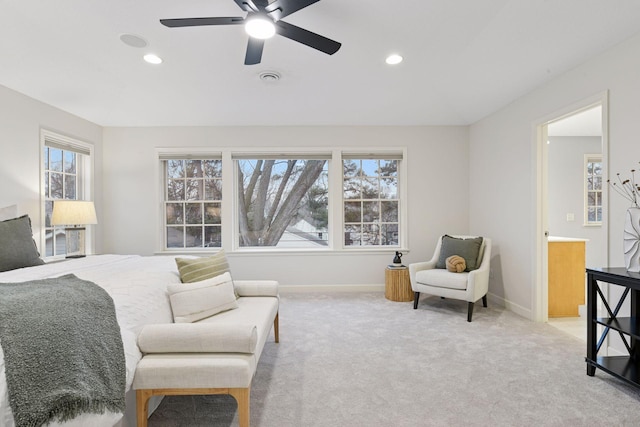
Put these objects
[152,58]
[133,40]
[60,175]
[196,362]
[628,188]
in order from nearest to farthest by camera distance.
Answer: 1. [196,362]
2. [628,188]
3. [133,40]
4. [152,58]
5. [60,175]

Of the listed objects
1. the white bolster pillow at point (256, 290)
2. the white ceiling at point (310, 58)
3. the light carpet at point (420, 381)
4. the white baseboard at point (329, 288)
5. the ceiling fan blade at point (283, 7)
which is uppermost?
the white ceiling at point (310, 58)

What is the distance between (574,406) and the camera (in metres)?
1.91

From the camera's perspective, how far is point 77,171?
422 centimetres

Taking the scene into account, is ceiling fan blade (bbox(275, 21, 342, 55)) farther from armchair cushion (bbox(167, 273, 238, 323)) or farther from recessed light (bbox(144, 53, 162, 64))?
armchair cushion (bbox(167, 273, 238, 323))

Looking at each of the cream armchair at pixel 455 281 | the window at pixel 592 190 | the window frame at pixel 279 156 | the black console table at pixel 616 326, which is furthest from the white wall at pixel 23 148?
the window at pixel 592 190

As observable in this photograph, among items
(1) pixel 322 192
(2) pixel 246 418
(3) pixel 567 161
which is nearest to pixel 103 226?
(1) pixel 322 192

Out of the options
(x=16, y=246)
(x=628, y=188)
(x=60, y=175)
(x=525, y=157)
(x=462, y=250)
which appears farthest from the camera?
(x=60, y=175)

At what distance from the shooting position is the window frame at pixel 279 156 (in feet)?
15.0

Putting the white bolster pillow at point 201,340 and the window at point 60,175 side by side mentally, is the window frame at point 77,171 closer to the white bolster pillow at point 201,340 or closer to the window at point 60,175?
the window at point 60,175

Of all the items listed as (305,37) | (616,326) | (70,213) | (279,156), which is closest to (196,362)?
(305,37)

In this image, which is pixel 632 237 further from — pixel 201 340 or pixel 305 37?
pixel 201 340

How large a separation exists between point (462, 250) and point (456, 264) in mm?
234

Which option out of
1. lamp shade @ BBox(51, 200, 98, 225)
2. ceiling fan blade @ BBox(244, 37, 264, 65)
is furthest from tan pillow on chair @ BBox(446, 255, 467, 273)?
lamp shade @ BBox(51, 200, 98, 225)

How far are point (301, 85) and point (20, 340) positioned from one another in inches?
127
